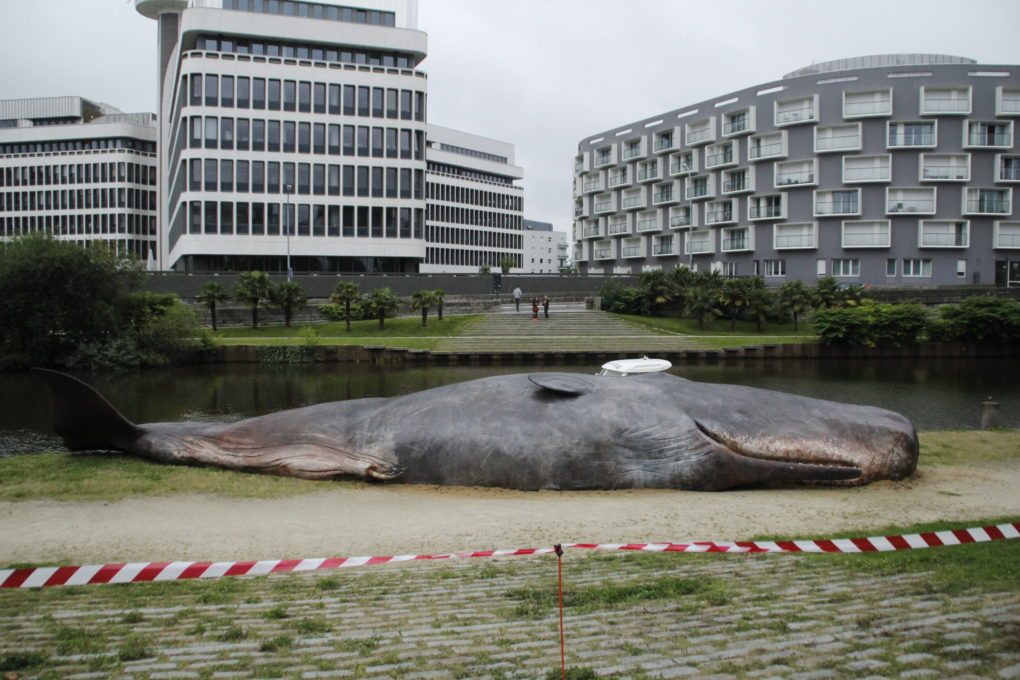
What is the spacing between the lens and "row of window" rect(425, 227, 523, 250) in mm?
111438

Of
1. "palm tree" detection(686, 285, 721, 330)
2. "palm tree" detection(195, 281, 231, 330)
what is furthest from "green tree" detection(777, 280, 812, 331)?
"palm tree" detection(195, 281, 231, 330)

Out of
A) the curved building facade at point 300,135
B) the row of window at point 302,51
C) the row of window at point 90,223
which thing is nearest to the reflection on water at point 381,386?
the curved building facade at point 300,135

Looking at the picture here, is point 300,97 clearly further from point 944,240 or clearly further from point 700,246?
point 944,240

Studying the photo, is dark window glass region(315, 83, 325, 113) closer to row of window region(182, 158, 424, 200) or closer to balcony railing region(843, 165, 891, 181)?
row of window region(182, 158, 424, 200)

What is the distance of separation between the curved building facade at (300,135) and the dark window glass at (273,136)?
9 centimetres

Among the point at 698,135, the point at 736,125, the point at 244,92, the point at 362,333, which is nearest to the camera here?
the point at 362,333

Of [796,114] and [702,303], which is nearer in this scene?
[702,303]

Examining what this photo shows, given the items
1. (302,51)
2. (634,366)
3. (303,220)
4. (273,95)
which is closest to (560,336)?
(634,366)

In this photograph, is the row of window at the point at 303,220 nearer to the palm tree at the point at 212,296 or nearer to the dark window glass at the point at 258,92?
the dark window glass at the point at 258,92

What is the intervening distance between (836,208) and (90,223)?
9959 cm

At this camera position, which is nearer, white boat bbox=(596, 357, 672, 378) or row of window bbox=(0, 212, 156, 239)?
white boat bbox=(596, 357, 672, 378)

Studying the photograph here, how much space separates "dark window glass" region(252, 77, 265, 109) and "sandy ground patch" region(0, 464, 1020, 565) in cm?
6698

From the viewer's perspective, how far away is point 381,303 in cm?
5316

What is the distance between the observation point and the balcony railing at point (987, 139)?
6650 cm
